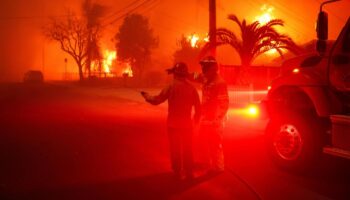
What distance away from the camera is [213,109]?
6.48 metres

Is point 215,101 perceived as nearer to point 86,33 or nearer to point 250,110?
point 250,110

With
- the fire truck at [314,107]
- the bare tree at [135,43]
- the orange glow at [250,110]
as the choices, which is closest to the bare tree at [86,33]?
the bare tree at [135,43]

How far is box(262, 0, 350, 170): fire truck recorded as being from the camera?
5.89 metres

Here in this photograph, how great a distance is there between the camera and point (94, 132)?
11.2 metres

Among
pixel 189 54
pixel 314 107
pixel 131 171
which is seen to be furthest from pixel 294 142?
pixel 189 54

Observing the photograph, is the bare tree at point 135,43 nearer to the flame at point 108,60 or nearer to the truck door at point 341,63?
the flame at point 108,60

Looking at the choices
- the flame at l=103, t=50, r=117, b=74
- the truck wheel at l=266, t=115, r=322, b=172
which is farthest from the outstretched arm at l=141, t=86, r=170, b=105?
the flame at l=103, t=50, r=117, b=74

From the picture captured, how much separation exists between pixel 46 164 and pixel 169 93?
8.95 feet

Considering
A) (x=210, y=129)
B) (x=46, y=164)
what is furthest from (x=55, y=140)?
(x=210, y=129)

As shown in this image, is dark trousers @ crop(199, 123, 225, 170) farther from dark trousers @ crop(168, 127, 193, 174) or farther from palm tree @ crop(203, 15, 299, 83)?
palm tree @ crop(203, 15, 299, 83)

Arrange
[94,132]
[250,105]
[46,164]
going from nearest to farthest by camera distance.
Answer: [46,164] → [94,132] → [250,105]

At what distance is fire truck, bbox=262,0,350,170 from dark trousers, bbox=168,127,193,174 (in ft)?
5.74

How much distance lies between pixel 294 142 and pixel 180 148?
1966 millimetres

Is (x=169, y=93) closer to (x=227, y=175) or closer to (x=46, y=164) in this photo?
(x=227, y=175)
